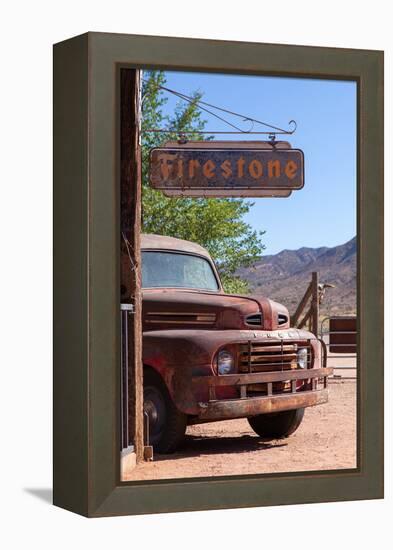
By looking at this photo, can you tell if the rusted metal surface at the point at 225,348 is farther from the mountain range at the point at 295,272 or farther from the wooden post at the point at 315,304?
the wooden post at the point at 315,304

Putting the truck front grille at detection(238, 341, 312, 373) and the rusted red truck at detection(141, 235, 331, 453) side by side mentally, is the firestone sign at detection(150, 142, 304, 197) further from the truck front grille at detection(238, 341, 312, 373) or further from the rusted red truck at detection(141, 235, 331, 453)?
the truck front grille at detection(238, 341, 312, 373)

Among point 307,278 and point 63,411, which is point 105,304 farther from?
point 307,278

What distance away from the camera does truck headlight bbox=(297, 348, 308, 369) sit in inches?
469

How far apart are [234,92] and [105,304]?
2.49 meters

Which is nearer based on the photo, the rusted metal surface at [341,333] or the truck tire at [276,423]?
the truck tire at [276,423]

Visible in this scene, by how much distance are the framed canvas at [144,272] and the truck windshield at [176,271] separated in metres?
0.06

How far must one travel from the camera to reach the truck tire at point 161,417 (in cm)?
1105

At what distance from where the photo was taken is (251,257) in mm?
12766

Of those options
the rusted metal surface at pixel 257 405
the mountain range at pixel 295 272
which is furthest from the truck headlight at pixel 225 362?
the mountain range at pixel 295 272

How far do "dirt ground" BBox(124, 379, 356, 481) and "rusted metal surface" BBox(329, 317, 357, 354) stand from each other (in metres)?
0.67

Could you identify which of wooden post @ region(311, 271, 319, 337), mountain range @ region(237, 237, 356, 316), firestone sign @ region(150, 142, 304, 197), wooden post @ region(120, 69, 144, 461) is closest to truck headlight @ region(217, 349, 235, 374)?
wooden post @ region(120, 69, 144, 461)

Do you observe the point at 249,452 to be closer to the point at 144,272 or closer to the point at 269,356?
the point at 269,356

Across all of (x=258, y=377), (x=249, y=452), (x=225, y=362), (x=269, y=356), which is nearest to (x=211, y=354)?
(x=225, y=362)

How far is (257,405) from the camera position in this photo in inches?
445
